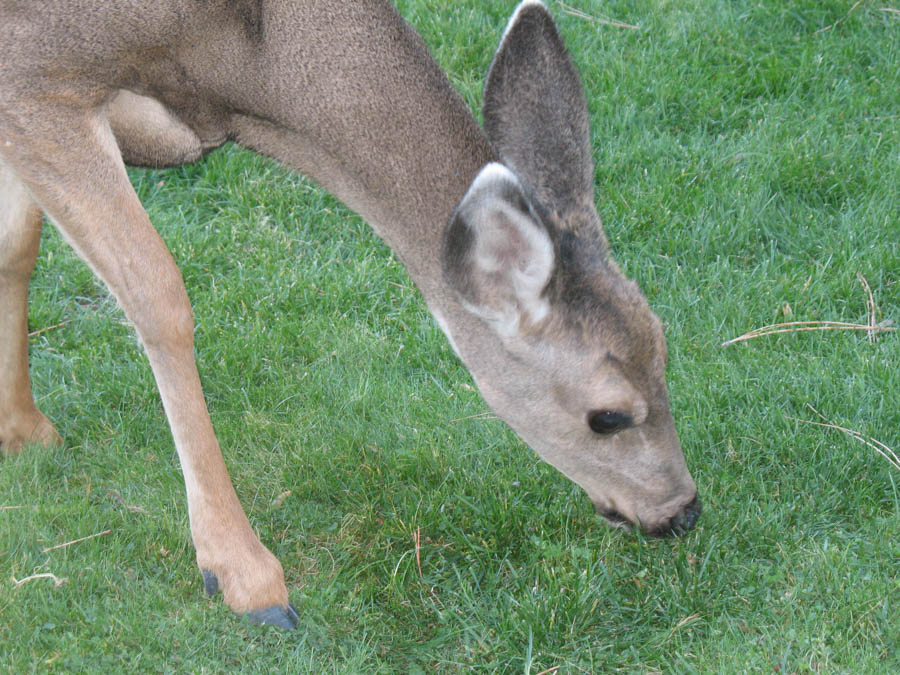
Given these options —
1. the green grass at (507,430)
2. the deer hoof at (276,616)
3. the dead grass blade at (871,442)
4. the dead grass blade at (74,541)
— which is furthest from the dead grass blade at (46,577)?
the dead grass blade at (871,442)

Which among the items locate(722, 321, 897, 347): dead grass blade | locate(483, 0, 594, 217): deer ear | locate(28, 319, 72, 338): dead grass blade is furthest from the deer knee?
locate(722, 321, 897, 347): dead grass blade

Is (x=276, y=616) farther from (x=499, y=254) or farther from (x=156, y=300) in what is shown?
(x=499, y=254)

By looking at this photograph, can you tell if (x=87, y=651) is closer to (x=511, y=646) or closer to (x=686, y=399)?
(x=511, y=646)

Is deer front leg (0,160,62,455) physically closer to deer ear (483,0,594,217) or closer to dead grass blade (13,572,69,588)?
dead grass blade (13,572,69,588)

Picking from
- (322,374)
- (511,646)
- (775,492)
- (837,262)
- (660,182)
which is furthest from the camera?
(660,182)

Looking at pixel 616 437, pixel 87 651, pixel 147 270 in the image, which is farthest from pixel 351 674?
pixel 147 270

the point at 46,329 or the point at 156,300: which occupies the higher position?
the point at 156,300

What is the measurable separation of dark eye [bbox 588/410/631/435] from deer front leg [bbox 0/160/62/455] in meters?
2.29

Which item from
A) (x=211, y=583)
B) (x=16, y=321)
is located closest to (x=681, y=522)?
(x=211, y=583)

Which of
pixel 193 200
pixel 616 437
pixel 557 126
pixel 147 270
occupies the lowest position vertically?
pixel 193 200

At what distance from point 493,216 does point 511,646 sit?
141 cm

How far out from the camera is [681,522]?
4.18 metres

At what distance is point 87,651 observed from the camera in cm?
382

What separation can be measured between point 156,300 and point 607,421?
156cm
